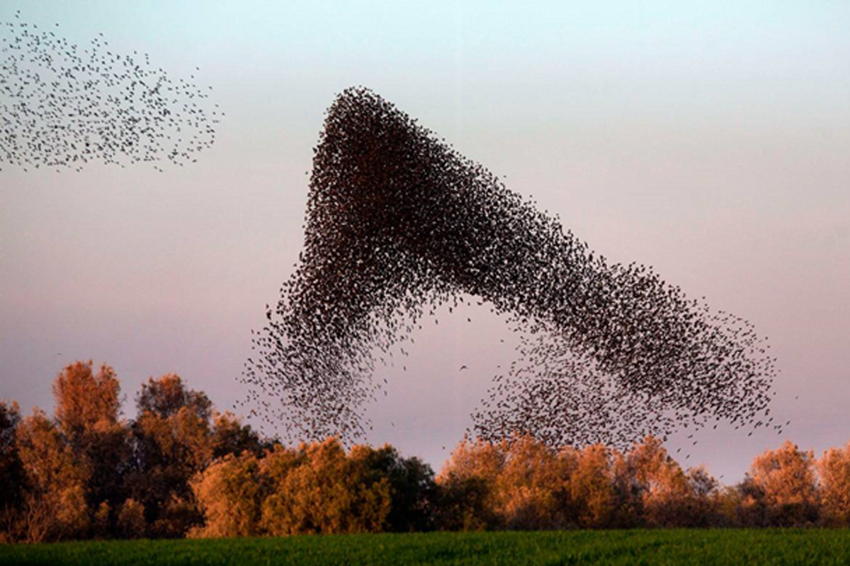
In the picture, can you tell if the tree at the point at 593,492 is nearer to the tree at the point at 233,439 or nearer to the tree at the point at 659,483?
the tree at the point at 659,483

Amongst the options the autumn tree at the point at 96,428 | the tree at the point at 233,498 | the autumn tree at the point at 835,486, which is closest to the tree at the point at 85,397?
the autumn tree at the point at 96,428

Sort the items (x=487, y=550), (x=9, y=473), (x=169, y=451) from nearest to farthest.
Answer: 1. (x=487, y=550)
2. (x=9, y=473)
3. (x=169, y=451)

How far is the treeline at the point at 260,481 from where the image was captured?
26.8 m

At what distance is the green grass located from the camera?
18.1 metres

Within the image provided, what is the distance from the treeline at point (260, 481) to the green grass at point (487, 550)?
5.03 metres

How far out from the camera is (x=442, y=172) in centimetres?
2450

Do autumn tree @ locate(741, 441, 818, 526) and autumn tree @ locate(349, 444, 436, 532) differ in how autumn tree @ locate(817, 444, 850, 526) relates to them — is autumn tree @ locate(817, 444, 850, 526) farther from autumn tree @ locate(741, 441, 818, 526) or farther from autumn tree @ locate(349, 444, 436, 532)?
autumn tree @ locate(349, 444, 436, 532)

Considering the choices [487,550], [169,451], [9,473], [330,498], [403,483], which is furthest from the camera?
[169,451]

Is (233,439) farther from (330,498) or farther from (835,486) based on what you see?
(835,486)

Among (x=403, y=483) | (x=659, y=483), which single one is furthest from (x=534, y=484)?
(x=403, y=483)

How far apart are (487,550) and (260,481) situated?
9.45 m

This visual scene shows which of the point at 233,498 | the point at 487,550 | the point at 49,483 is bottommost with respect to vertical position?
the point at 487,550

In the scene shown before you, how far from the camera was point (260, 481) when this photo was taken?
2686 centimetres

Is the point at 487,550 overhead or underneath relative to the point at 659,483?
underneath
